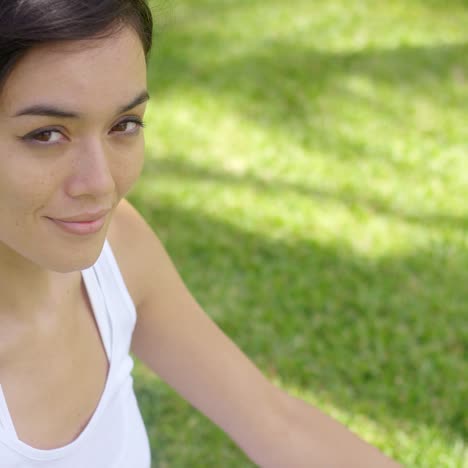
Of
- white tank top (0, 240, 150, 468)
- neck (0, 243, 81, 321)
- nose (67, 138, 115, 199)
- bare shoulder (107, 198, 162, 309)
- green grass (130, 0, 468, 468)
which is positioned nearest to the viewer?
nose (67, 138, 115, 199)

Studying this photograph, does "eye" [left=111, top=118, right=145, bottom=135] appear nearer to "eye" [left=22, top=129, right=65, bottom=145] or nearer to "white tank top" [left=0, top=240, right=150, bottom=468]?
"eye" [left=22, top=129, right=65, bottom=145]

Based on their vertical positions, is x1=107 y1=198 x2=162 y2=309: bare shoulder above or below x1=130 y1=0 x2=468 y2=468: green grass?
above

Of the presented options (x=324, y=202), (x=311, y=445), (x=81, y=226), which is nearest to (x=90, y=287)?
(x=81, y=226)

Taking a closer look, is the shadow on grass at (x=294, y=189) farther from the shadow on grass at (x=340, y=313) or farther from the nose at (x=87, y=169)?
the nose at (x=87, y=169)

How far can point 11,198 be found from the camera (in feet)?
4.67

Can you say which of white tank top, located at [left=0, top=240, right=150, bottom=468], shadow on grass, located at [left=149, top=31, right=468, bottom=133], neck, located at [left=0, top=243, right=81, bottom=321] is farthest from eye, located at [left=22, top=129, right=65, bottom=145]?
shadow on grass, located at [left=149, top=31, right=468, bottom=133]

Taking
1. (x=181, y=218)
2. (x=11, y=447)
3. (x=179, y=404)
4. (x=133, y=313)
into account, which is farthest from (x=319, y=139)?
(x=11, y=447)

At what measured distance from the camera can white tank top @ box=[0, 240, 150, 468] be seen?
1.74 meters

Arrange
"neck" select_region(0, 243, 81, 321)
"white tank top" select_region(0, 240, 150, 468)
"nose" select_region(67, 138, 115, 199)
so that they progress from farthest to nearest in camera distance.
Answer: "white tank top" select_region(0, 240, 150, 468), "neck" select_region(0, 243, 81, 321), "nose" select_region(67, 138, 115, 199)

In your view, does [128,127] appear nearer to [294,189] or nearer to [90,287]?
[90,287]

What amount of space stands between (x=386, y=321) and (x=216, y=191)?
117 centimetres

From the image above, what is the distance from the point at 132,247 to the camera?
1.90 metres

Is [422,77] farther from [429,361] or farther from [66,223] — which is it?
[66,223]

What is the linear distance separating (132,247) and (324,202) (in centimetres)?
261
